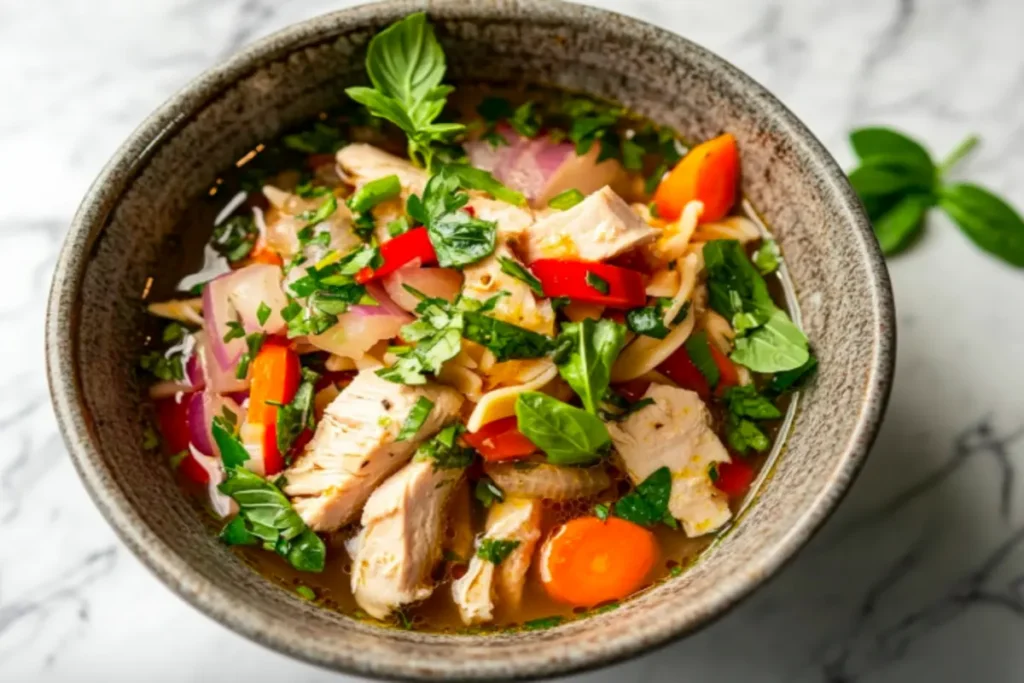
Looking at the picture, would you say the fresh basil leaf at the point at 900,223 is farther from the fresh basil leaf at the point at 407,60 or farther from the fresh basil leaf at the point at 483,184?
the fresh basil leaf at the point at 407,60

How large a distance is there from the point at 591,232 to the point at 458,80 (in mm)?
651

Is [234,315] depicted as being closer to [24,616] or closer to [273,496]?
[273,496]

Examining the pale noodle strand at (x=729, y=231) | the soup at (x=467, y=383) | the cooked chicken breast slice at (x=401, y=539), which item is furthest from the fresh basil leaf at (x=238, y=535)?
the pale noodle strand at (x=729, y=231)

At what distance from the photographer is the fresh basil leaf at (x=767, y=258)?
2.45m

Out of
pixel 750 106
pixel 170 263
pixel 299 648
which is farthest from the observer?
pixel 170 263

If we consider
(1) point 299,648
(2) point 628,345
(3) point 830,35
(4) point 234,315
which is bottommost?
Answer: (1) point 299,648

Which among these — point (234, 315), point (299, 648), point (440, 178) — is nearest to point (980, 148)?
point (440, 178)

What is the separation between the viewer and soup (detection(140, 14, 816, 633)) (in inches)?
84.0

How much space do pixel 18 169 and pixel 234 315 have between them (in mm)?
1017

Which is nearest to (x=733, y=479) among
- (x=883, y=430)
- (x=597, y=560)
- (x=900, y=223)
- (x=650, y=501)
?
(x=650, y=501)

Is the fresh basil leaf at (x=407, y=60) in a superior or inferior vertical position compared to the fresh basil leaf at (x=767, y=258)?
superior

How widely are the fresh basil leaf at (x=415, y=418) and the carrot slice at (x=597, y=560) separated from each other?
399 millimetres

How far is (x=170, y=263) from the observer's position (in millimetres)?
2463

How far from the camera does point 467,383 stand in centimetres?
217
